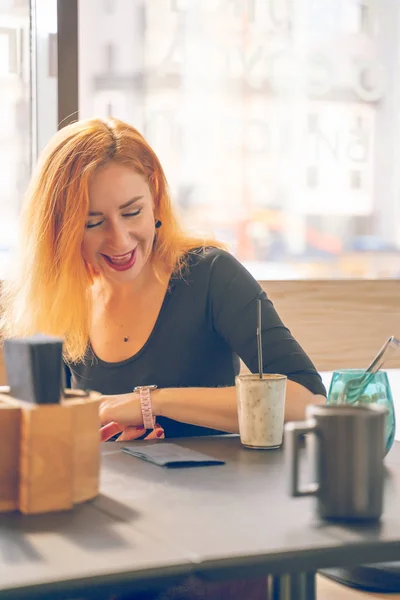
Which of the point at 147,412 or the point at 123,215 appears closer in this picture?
the point at 147,412

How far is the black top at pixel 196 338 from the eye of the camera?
71.2 inches

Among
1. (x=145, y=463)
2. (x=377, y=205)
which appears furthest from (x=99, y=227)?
(x=377, y=205)

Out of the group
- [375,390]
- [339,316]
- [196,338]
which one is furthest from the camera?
[339,316]

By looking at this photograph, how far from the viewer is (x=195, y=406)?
160 centimetres

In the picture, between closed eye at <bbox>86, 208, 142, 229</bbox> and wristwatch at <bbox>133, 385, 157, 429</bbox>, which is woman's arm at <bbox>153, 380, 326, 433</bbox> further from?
closed eye at <bbox>86, 208, 142, 229</bbox>

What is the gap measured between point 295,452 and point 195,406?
68cm

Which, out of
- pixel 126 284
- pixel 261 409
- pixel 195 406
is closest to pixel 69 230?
pixel 126 284

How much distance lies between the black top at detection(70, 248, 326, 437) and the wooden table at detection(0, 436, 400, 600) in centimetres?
69

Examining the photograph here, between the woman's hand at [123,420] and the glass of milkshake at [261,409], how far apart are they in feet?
0.89

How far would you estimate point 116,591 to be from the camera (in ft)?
2.52

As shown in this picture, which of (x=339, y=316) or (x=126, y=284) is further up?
(x=126, y=284)

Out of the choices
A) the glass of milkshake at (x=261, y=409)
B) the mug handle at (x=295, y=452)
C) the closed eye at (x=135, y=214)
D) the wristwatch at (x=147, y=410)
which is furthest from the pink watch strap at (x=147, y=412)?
the mug handle at (x=295, y=452)

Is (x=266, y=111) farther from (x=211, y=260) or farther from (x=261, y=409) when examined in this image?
(x=261, y=409)

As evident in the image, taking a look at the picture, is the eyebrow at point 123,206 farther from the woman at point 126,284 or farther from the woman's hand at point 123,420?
the woman's hand at point 123,420
